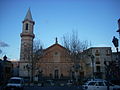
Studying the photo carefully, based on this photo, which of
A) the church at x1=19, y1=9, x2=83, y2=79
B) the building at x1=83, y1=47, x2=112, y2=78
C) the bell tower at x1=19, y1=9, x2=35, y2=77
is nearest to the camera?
the building at x1=83, y1=47, x2=112, y2=78

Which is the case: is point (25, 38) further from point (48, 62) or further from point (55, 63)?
point (55, 63)

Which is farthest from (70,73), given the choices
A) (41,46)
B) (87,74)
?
(41,46)

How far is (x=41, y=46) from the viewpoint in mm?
43250

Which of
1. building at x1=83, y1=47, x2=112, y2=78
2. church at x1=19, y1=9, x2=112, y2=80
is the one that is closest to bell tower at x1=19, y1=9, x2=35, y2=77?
church at x1=19, y1=9, x2=112, y2=80

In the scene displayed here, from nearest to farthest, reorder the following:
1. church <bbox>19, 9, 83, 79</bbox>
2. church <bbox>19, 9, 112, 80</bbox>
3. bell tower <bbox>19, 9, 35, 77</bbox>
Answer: church <bbox>19, 9, 112, 80</bbox> < church <bbox>19, 9, 83, 79</bbox> < bell tower <bbox>19, 9, 35, 77</bbox>

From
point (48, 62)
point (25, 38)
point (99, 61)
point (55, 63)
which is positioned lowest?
point (55, 63)

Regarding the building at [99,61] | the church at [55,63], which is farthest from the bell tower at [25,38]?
the building at [99,61]

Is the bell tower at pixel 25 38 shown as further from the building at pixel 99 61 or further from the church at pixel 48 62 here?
the building at pixel 99 61

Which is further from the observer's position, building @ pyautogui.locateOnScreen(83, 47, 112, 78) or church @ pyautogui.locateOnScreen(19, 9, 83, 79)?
church @ pyautogui.locateOnScreen(19, 9, 83, 79)

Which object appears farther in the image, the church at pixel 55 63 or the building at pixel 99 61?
the church at pixel 55 63

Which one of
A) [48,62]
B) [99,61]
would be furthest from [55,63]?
[99,61]

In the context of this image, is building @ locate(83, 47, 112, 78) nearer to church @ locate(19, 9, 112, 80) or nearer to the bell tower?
church @ locate(19, 9, 112, 80)

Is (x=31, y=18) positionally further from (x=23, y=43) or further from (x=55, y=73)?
(x=55, y=73)

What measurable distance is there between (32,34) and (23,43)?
4.74 metres
